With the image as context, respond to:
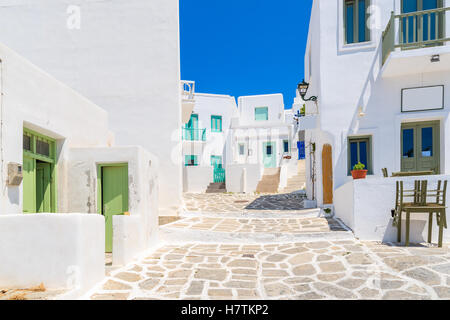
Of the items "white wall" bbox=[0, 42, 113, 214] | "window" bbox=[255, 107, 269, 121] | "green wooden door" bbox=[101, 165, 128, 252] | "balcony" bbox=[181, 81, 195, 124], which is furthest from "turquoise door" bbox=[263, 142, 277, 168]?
"green wooden door" bbox=[101, 165, 128, 252]

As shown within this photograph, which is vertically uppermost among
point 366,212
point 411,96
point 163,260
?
point 411,96

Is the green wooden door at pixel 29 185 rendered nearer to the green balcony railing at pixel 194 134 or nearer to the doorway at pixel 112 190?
the doorway at pixel 112 190

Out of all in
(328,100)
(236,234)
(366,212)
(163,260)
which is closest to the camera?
(163,260)

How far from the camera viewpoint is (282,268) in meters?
5.41

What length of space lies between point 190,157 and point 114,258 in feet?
64.6

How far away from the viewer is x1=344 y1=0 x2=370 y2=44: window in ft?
30.3

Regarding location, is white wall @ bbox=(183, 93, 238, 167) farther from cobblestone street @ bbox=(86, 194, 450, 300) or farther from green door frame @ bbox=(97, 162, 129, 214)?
green door frame @ bbox=(97, 162, 129, 214)

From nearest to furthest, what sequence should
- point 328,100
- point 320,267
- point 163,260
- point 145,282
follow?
point 145,282 < point 320,267 < point 163,260 < point 328,100

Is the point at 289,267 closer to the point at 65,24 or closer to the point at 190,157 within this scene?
the point at 65,24

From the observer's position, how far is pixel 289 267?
5.45m

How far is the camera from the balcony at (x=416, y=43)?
798 centimetres

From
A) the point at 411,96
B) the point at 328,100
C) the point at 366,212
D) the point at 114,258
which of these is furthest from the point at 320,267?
the point at 411,96

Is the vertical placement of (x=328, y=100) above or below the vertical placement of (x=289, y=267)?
above

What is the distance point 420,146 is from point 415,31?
3.40 meters
